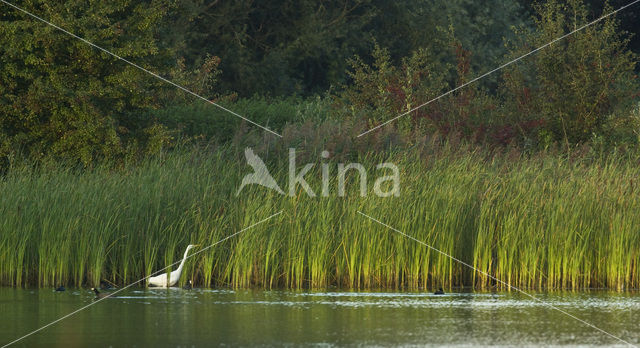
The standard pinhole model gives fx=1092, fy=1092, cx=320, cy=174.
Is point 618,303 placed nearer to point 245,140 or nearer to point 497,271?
point 497,271

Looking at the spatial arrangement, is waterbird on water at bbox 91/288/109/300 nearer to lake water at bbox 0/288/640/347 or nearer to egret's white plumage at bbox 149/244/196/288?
lake water at bbox 0/288/640/347

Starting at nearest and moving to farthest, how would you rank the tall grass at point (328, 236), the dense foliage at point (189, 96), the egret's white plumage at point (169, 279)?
1. the egret's white plumage at point (169, 279)
2. the tall grass at point (328, 236)
3. the dense foliage at point (189, 96)

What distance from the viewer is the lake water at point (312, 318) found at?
872 cm

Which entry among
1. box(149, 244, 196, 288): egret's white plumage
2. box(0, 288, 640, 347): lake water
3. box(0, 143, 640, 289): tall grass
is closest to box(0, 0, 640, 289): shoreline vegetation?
box(0, 143, 640, 289): tall grass

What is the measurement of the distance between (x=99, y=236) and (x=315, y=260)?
255cm

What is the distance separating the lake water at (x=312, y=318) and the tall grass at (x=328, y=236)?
0.66 metres

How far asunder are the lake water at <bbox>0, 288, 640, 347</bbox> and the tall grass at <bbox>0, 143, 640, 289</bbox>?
0.66 metres

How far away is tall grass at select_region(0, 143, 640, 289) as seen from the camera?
12.7m

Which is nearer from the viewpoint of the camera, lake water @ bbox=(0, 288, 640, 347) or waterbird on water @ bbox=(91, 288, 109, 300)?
lake water @ bbox=(0, 288, 640, 347)

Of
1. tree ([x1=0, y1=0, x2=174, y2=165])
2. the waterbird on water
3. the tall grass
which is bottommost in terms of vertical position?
the waterbird on water

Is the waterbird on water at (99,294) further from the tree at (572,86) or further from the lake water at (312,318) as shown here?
the tree at (572,86)

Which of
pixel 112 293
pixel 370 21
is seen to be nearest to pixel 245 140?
pixel 112 293

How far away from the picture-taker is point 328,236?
12773mm

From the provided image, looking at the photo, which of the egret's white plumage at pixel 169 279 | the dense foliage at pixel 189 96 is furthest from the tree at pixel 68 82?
the egret's white plumage at pixel 169 279
